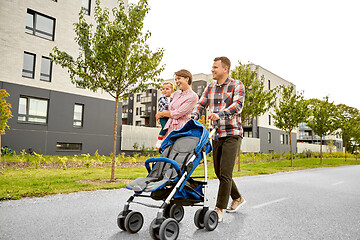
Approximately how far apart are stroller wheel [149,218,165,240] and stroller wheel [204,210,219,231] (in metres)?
0.75

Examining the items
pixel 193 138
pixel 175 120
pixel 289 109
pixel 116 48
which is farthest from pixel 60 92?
pixel 193 138

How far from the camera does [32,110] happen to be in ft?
64.3

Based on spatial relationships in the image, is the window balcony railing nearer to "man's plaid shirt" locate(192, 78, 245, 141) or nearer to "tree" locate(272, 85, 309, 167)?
"tree" locate(272, 85, 309, 167)

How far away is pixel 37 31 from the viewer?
20078 mm

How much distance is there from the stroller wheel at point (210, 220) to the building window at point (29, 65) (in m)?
19.9

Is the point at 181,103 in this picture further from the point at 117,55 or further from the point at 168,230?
the point at 117,55

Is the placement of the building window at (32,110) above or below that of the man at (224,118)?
above

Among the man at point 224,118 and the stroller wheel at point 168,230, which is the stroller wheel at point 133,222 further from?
the man at point 224,118

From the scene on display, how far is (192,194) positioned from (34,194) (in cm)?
378

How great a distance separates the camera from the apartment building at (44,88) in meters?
18.4

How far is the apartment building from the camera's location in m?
18.4

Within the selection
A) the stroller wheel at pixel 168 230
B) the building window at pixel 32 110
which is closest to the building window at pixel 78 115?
the building window at pixel 32 110

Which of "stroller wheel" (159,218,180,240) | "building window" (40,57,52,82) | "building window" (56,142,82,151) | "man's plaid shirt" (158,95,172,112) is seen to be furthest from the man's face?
"building window" (40,57,52,82)

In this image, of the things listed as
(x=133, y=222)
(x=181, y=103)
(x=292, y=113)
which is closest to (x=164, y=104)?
(x=181, y=103)
